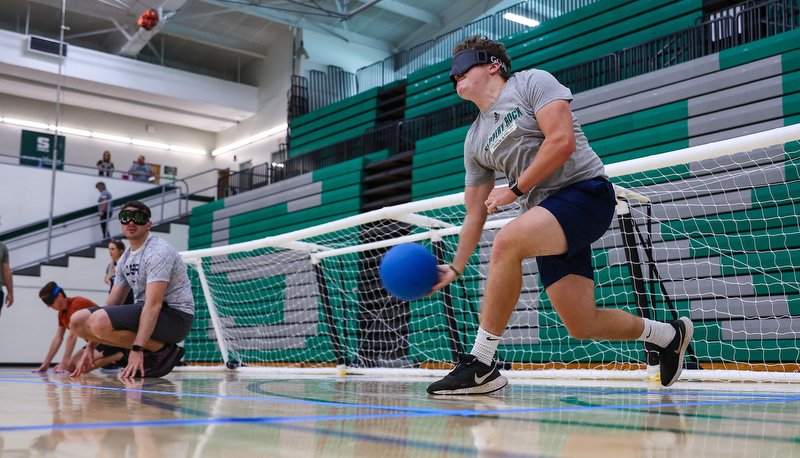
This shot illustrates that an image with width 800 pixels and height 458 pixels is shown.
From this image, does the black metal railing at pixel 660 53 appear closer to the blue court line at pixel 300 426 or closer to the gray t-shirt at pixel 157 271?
the gray t-shirt at pixel 157 271

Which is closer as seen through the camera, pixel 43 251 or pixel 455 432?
pixel 455 432

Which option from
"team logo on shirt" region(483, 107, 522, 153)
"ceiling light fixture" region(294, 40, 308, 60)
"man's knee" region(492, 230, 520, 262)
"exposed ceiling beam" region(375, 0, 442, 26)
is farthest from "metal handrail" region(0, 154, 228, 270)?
"man's knee" region(492, 230, 520, 262)

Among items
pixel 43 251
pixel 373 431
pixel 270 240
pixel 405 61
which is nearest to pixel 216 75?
pixel 405 61

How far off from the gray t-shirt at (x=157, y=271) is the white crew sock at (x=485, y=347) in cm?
237

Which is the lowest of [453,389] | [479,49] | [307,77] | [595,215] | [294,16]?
[453,389]

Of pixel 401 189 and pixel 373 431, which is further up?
pixel 401 189

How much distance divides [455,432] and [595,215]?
4.25 ft

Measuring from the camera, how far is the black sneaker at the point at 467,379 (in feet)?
7.27

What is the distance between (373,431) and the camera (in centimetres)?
120

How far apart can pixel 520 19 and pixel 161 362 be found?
400 inches

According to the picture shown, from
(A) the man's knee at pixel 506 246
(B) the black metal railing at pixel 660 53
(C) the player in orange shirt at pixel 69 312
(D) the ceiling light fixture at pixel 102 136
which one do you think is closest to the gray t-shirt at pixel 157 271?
(C) the player in orange shirt at pixel 69 312

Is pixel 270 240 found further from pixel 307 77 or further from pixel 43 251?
pixel 307 77

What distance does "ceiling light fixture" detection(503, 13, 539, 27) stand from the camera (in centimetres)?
1223

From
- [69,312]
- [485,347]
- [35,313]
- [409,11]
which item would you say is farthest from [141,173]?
[485,347]
